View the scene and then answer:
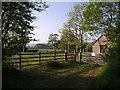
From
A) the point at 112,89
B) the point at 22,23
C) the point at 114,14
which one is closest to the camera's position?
the point at 112,89

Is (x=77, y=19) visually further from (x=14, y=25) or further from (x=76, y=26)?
(x=14, y=25)

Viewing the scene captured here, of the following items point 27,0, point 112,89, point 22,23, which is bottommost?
point 112,89

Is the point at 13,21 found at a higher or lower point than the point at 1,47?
higher

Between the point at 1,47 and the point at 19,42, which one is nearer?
the point at 1,47

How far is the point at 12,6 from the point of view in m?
6.98

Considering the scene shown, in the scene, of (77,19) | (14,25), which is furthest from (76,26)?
(14,25)

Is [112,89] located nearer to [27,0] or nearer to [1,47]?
[1,47]

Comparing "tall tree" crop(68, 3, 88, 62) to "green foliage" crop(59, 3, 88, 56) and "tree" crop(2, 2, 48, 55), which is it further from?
"tree" crop(2, 2, 48, 55)

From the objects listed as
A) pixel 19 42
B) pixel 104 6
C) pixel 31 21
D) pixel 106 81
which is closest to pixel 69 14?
pixel 104 6

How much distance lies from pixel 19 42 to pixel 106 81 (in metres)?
5.02

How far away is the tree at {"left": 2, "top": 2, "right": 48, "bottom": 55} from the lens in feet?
22.3

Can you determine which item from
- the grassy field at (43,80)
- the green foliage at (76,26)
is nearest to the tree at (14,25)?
the grassy field at (43,80)

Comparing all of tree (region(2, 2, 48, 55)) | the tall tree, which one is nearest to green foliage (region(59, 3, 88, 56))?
the tall tree

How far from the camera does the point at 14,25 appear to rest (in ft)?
23.5
